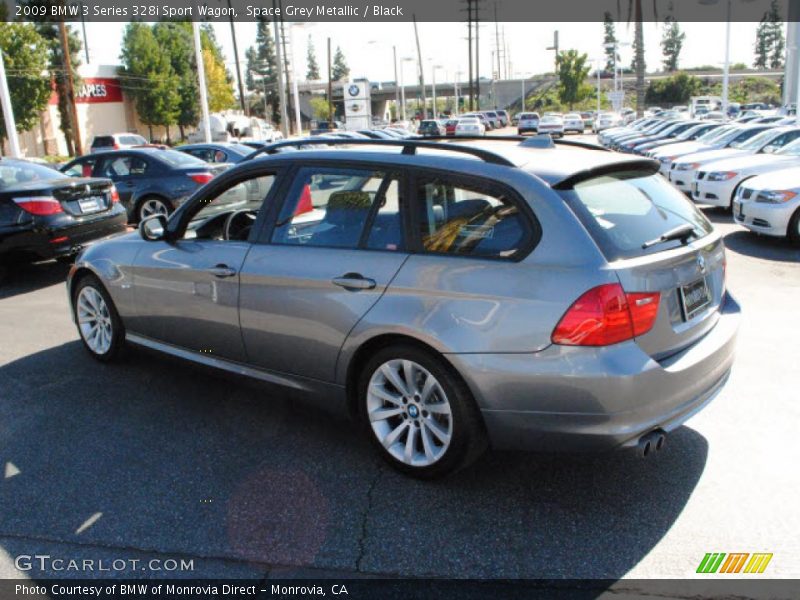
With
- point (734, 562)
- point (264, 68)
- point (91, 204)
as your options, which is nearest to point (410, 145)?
point (734, 562)

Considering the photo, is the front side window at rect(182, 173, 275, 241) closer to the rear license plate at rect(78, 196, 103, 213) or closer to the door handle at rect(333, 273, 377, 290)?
the door handle at rect(333, 273, 377, 290)

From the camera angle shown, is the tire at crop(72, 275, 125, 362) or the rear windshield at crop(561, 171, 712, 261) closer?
the rear windshield at crop(561, 171, 712, 261)

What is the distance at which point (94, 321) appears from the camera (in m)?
5.71

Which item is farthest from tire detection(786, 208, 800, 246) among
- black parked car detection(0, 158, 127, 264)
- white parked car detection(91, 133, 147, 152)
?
white parked car detection(91, 133, 147, 152)

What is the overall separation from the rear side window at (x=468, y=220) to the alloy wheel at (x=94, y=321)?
302cm

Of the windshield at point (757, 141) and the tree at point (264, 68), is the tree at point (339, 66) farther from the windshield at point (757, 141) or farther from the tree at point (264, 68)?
the windshield at point (757, 141)

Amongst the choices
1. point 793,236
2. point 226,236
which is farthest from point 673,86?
point 226,236

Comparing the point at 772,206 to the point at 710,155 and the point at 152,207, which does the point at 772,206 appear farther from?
the point at 152,207

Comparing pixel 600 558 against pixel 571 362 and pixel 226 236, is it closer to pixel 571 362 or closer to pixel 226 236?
pixel 571 362

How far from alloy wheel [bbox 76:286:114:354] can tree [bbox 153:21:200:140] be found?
57.7m

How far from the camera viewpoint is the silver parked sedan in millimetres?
3191

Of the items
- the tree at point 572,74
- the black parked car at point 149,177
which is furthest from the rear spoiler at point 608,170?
the tree at point 572,74

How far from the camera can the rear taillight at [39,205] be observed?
28.2 ft

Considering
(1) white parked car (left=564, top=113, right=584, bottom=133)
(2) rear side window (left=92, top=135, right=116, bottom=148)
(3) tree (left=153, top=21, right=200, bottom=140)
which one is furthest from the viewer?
(3) tree (left=153, top=21, right=200, bottom=140)
